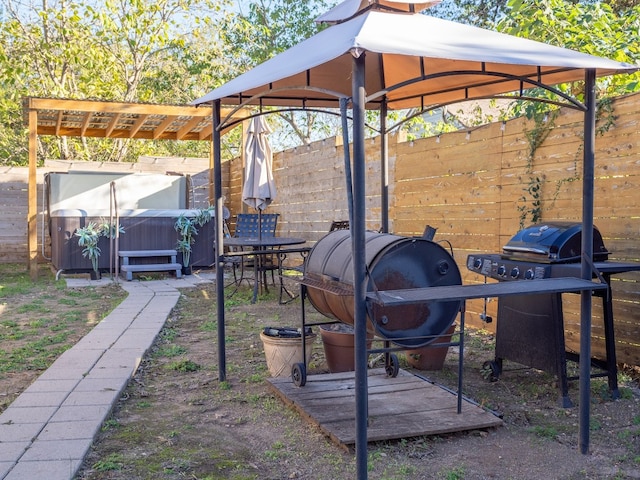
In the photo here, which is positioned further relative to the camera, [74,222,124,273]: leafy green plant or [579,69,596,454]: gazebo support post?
[74,222,124,273]: leafy green plant

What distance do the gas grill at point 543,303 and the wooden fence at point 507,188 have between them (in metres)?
0.38

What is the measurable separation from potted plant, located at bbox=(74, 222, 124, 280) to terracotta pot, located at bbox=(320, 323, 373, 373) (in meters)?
6.11

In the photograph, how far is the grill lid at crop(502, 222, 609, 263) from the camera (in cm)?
378

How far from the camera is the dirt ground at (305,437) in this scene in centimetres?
279

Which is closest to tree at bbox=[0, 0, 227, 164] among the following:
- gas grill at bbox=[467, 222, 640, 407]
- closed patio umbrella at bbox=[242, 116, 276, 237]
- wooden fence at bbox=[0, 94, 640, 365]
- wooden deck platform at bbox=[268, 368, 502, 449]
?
wooden fence at bbox=[0, 94, 640, 365]

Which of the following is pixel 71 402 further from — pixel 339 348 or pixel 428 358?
pixel 428 358

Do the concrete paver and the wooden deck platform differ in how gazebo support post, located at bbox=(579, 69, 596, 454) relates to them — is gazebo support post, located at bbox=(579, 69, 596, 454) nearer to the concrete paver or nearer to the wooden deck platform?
the wooden deck platform

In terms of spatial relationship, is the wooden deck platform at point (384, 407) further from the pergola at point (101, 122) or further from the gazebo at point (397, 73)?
the pergola at point (101, 122)

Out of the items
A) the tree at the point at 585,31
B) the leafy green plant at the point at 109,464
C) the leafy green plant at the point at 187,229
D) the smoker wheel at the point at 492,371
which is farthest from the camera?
the leafy green plant at the point at 187,229

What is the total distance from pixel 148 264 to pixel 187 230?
820 mm

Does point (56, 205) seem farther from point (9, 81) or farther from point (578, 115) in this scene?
point (578, 115)

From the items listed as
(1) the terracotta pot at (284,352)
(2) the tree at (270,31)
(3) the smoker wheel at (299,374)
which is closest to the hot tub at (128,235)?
(2) the tree at (270,31)

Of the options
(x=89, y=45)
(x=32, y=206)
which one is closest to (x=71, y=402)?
(x=32, y=206)

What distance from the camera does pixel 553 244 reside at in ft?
12.5
